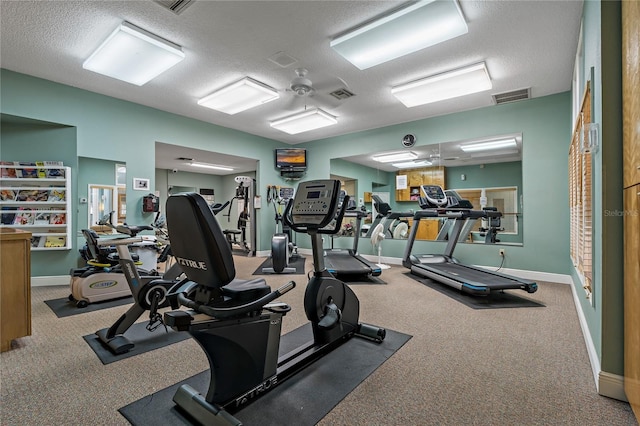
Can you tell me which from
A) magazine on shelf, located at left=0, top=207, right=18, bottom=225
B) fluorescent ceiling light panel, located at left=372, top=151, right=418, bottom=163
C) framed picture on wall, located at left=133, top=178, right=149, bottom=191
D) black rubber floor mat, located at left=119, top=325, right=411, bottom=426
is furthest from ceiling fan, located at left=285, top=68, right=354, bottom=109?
magazine on shelf, located at left=0, top=207, right=18, bottom=225

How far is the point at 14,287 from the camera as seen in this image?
221 centimetres

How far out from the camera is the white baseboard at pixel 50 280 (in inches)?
163

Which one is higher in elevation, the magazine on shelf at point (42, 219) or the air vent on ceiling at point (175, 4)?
the air vent on ceiling at point (175, 4)

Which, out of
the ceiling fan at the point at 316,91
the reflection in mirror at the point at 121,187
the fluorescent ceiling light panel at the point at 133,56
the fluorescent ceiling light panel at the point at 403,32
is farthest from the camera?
the reflection in mirror at the point at 121,187

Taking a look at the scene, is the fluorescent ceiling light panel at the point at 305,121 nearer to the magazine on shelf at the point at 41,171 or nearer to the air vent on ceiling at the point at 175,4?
the air vent on ceiling at the point at 175,4

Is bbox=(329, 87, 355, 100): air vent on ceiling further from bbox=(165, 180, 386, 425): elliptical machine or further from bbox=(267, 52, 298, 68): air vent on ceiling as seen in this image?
bbox=(165, 180, 386, 425): elliptical machine

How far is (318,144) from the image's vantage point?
7.27 meters

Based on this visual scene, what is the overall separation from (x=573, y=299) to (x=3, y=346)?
5.46m

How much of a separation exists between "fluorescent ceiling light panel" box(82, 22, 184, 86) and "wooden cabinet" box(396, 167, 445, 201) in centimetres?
463

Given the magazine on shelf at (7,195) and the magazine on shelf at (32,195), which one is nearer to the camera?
the magazine on shelf at (7,195)

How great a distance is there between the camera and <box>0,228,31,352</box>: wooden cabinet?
7.07 ft

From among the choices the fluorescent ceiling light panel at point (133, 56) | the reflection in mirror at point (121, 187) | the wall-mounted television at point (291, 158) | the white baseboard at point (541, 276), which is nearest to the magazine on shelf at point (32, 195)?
the reflection in mirror at point (121, 187)

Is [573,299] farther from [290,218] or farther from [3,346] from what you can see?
[3,346]

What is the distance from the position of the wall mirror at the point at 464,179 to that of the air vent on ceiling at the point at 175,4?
3.81m
